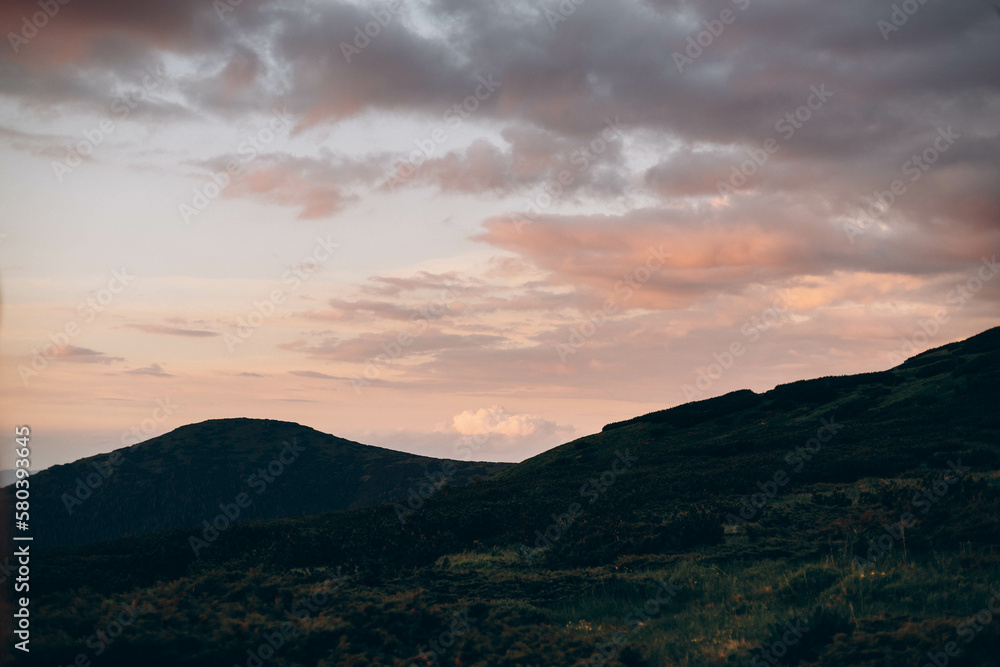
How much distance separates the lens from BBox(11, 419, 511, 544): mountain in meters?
76.6

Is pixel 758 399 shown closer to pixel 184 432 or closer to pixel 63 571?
pixel 63 571

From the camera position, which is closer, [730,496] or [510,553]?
[510,553]

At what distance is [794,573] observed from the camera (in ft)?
50.2

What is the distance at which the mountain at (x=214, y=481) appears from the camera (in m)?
76.6

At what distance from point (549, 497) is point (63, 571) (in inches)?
681

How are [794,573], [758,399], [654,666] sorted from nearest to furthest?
1. [654,666]
2. [794,573]
3. [758,399]

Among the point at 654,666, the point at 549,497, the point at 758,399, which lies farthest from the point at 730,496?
the point at 758,399

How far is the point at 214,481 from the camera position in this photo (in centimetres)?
8325

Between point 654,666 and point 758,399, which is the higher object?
point 758,399

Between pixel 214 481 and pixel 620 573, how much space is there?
7746 cm

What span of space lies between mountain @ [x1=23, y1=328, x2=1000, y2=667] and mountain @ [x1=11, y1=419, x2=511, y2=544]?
49.2 meters

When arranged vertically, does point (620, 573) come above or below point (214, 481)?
below

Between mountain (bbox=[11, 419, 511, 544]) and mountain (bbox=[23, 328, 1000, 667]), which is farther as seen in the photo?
mountain (bbox=[11, 419, 511, 544])

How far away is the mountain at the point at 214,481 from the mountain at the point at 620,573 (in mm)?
49196
